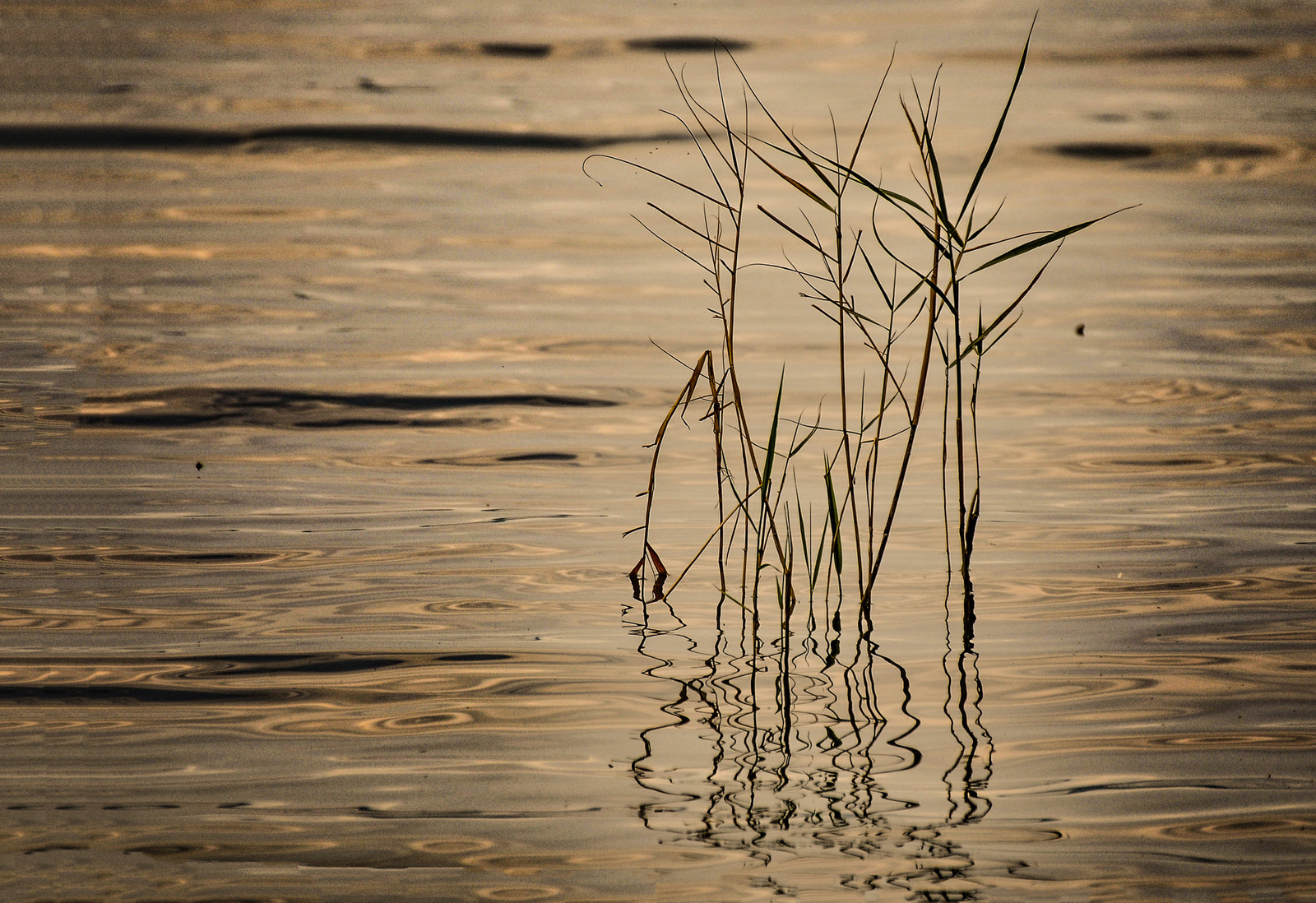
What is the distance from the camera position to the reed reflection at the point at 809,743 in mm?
997

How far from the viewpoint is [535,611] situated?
4.80 ft

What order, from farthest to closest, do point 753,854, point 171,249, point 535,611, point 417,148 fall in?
point 417,148 < point 171,249 < point 535,611 < point 753,854

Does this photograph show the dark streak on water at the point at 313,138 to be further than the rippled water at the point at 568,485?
Yes

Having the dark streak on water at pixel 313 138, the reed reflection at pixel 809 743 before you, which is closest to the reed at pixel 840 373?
the reed reflection at pixel 809 743

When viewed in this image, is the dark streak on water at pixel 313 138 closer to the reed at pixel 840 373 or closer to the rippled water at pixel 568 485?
the rippled water at pixel 568 485

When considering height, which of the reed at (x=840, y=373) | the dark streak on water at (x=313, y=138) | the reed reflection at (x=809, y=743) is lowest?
the reed reflection at (x=809, y=743)

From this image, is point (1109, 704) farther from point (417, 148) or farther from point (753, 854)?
point (417, 148)

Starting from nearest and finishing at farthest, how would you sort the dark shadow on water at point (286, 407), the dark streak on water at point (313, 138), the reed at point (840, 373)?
1. the reed at point (840, 373)
2. the dark shadow on water at point (286, 407)
3. the dark streak on water at point (313, 138)

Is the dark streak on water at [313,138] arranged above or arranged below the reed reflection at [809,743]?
above

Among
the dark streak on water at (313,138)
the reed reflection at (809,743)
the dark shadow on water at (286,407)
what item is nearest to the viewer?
the reed reflection at (809,743)

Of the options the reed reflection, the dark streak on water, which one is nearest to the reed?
the reed reflection

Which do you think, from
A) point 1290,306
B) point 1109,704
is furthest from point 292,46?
point 1109,704

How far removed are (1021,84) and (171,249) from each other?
7.20ft

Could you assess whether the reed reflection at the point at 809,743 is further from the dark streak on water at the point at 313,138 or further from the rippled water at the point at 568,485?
the dark streak on water at the point at 313,138
